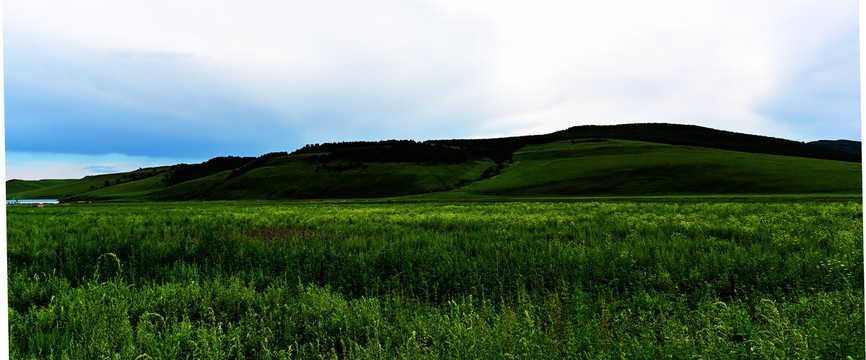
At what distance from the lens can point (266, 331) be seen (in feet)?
14.2

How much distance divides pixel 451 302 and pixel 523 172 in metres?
105

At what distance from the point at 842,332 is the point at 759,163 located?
12054 centimetres

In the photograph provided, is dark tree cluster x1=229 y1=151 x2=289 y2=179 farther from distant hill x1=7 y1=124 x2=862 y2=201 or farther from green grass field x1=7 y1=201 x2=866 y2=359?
green grass field x1=7 y1=201 x2=866 y2=359

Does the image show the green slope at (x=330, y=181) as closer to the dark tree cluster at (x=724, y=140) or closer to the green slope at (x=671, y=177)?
the green slope at (x=671, y=177)

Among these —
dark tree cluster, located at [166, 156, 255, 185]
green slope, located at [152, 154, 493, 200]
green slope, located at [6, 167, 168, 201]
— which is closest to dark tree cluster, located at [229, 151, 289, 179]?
green slope, located at [152, 154, 493, 200]

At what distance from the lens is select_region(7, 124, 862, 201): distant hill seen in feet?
261

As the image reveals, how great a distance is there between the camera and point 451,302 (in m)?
5.43

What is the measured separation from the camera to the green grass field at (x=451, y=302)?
3744 millimetres

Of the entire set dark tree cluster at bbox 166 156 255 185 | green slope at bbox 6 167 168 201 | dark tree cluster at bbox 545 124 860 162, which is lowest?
green slope at bbox 6 167 168 201

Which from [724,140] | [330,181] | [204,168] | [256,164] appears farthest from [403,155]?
[724,140]

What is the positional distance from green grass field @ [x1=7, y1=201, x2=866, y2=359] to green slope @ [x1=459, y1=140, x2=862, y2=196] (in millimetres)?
74871

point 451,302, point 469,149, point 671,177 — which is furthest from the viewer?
point 469,149

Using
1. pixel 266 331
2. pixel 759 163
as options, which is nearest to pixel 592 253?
pixel 266 331

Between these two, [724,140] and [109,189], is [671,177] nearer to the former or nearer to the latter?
[724,140]
